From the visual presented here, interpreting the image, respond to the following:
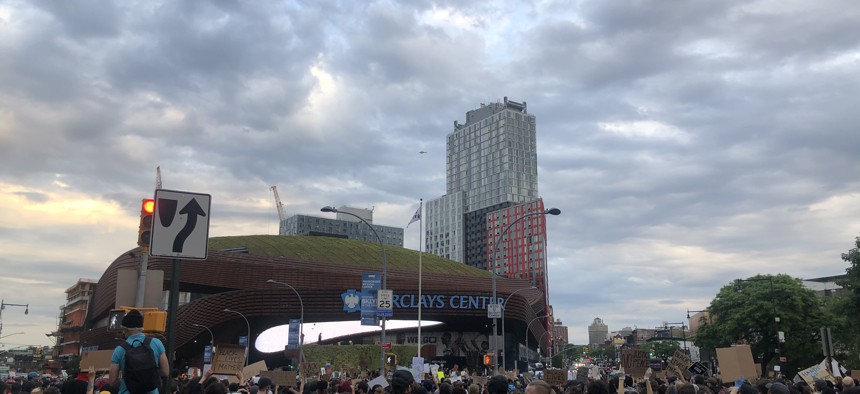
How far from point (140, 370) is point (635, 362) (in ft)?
57.5

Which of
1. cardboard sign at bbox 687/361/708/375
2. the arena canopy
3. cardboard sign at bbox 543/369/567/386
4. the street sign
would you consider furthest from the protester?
the arena canopy

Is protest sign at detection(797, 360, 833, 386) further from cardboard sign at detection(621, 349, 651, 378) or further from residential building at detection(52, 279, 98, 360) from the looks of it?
residential building at detection(52, 279, 98, 360)

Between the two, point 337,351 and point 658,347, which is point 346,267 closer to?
point 337,351

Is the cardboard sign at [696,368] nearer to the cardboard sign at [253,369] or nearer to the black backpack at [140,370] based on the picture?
the cardboard sign at [253,369]

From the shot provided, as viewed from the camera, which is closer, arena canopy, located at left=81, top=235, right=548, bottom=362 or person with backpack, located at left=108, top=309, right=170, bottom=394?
person with backpack, located at left=108, top=309, right=170, bottom=394

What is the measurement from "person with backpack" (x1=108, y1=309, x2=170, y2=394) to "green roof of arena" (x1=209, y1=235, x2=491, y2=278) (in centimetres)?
9351

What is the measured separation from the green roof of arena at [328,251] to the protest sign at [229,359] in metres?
81.9

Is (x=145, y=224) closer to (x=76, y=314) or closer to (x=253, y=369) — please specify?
(x=253, y=369)

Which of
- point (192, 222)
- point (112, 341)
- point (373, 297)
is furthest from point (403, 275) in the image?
point (192, 222)

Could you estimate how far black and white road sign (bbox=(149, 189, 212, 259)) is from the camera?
8539mm

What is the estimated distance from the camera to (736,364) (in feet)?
53.1

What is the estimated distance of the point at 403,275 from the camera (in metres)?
92.4

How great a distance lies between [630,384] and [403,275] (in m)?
76.5

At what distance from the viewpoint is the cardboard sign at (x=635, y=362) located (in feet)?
71.1
